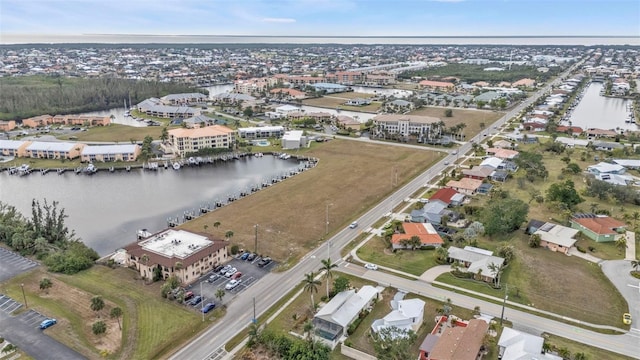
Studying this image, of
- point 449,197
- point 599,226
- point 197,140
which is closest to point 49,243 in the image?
point 197,140

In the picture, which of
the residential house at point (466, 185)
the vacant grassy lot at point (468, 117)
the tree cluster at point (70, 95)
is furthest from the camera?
the tree cluster at point (70, 95)

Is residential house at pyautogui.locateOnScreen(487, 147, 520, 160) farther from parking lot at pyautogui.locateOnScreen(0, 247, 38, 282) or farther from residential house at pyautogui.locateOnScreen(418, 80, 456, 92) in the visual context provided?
residential house at pyautogui.locateOnScreen(418, 80, 456, 92)

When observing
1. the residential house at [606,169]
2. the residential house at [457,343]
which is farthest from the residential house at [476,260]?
the residential house at [606,169]

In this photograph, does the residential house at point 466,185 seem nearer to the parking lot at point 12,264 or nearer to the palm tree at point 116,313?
the palm tree at point 116,313

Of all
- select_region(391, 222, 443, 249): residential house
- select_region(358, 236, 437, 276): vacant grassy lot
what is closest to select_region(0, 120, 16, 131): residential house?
select_region(358, 236, 437, 276): vacant grassy lot

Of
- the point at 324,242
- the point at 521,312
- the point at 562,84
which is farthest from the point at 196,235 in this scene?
the point at 562,84

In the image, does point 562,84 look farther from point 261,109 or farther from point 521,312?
point 521,312

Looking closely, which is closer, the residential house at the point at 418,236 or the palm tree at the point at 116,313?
the palm tree at the point at 116,313
